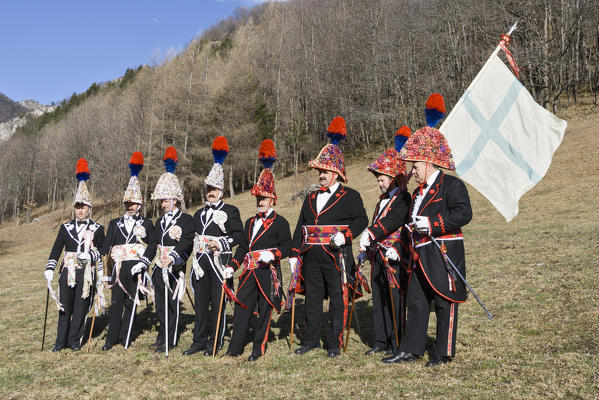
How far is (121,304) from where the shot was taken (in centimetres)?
657

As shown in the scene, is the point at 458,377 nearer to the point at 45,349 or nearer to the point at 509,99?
the point at 509,99

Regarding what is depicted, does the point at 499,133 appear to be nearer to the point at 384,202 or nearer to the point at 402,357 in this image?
the point at 384,202

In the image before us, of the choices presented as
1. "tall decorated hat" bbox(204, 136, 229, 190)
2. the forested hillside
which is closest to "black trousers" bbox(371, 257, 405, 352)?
"tall decorated hat" bbox(204, 136, 229, 190)

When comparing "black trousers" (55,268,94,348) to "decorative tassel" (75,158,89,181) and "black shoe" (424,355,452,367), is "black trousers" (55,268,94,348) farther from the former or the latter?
"black shoe" (424,355,452,367)

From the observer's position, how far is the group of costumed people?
4.67 meters

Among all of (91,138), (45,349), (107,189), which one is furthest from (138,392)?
(91,138)

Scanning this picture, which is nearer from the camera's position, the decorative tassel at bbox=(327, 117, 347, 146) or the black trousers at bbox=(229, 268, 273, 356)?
the black trousers at bbox=(229, 268, 273, 356)

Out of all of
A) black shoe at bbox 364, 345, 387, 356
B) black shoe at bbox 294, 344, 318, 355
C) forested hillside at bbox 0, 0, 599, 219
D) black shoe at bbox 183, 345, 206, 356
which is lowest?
black shoe at bbox 183, 345, 206, 356

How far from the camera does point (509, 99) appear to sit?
5.53 meters

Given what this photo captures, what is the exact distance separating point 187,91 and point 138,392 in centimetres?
3777

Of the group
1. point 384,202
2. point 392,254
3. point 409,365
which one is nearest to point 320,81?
point 384,202

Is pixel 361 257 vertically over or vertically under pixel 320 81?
under

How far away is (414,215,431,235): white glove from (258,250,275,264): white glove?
6.24 ft

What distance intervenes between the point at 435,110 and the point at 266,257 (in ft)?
8.59
